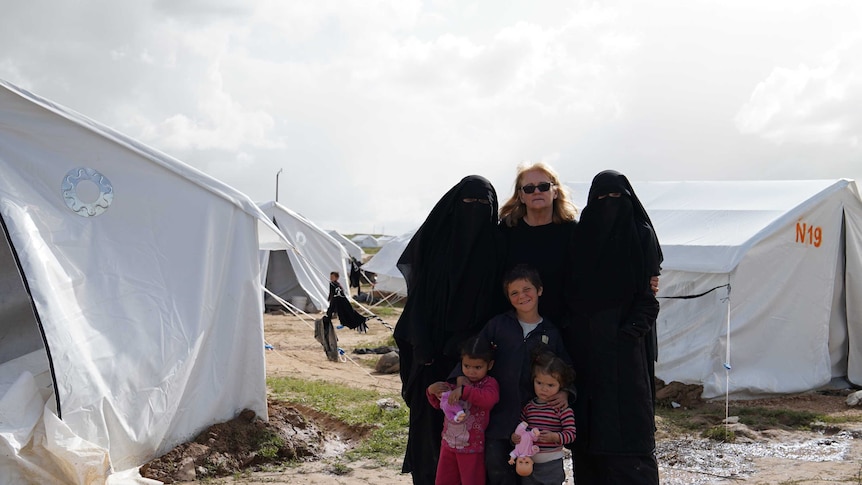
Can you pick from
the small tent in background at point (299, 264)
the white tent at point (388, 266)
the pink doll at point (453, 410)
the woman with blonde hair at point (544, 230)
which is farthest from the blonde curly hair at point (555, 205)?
the white tent at point (388, 266)

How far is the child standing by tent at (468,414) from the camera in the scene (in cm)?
296

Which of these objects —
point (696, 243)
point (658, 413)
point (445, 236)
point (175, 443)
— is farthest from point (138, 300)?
point (696, 243)

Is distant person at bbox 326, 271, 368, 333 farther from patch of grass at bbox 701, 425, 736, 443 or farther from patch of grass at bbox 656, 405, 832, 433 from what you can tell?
patch of grass at bbox 701, 425, 736, 443

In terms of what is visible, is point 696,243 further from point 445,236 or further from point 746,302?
point 445,236

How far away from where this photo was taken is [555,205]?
324cm

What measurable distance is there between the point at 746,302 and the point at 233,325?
533cm

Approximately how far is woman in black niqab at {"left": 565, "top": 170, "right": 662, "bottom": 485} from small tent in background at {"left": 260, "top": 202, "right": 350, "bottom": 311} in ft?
43.2

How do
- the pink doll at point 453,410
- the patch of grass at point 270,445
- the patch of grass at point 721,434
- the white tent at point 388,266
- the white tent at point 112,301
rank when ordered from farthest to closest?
the white tent at point 388,266, the patch of grass at point 721,434, the patch of grass at point 270,445, the white tent at point 112,301, the pink doll at point 453,410

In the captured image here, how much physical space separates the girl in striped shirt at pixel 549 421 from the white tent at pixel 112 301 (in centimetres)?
254

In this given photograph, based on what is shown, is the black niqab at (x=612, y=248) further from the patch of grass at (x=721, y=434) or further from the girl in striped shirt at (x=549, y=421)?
the patch of grass at (x=721, y=434)

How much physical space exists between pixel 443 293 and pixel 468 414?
21.0 inches

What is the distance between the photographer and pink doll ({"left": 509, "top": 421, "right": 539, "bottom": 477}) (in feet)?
9.39

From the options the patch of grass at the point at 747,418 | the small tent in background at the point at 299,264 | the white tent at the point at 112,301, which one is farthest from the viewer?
the small tent in background at the point at 299,264

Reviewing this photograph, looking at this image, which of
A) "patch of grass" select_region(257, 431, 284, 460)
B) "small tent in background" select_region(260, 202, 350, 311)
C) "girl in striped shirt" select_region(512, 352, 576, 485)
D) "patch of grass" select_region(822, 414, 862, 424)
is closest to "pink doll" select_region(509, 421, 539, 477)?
"girl in striped shirt" select_region(512, 352, 576, 485)
